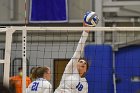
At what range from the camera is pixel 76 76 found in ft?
11.7

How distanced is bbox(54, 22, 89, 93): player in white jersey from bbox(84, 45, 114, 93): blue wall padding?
3.24 m

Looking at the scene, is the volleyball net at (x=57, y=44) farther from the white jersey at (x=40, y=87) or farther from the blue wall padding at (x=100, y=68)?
the white jersey at (x=40, y=87)

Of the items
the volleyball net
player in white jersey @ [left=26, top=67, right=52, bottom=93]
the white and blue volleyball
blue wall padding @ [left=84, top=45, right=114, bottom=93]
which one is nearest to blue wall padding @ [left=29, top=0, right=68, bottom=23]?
the volleyball net

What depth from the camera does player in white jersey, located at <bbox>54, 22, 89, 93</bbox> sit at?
3.48 m

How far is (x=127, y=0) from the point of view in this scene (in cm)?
760

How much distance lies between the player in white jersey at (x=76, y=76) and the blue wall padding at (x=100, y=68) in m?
3.24

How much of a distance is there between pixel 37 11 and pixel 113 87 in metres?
2.39

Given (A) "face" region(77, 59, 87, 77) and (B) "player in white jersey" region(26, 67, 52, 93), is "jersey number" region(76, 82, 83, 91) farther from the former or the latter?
(B) "player in white jersey" region(26, 67, 52, 93)

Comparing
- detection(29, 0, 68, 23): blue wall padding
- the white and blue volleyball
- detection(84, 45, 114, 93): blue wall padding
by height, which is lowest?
detection(84, 45, 114, 93): blue wall padding

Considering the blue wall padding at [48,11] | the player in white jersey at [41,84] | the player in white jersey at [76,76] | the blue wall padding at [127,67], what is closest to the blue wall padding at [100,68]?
the blue wall padding at [127,67]

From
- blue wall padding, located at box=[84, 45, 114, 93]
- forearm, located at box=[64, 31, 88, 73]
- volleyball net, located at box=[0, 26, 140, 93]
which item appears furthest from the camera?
volleyball net, located at box=[0, 26, 140, 93]

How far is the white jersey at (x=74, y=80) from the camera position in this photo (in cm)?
347

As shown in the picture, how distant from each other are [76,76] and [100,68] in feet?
11.5

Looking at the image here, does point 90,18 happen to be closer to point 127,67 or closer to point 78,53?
point 78,53
